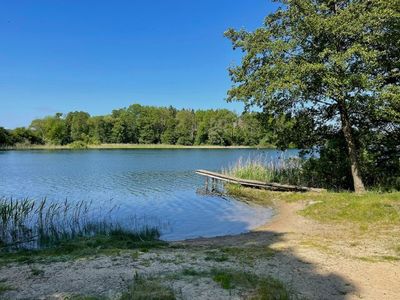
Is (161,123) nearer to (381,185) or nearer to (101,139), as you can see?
(101,139)

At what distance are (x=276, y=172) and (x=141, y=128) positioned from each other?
95784 millimetres

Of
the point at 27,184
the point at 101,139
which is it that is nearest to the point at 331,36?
the point at 27,184

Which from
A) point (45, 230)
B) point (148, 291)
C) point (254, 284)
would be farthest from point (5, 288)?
point (45, 230)

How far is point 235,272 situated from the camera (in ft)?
20.7

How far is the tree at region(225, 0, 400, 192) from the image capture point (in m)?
12.6

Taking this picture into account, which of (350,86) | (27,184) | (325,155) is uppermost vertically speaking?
(350,86)

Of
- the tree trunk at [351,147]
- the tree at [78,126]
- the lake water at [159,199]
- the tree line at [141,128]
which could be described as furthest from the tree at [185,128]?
the tree trunk at [351,147]

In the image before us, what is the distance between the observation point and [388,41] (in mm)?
13070

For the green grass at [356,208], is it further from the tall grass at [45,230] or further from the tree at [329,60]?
the tall grass at [45,230]

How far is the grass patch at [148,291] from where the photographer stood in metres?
5.07

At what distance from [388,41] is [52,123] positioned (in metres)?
110

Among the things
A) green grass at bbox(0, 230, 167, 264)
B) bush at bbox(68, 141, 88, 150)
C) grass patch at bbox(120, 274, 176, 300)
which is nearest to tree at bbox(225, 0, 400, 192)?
green grass at bbox(0, 230, 167, 264)

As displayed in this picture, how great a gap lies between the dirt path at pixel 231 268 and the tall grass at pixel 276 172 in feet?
37.8

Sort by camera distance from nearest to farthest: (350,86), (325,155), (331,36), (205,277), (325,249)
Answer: (205,277) < (325,249) < (350,86) < (331,36) < (325,155)
